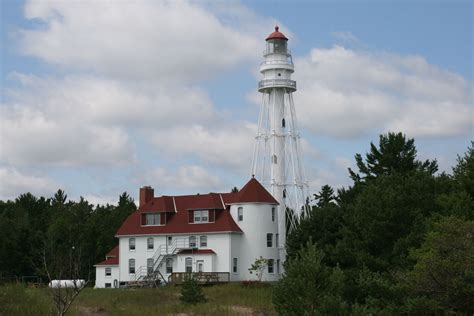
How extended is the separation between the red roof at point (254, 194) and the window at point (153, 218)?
7920mm

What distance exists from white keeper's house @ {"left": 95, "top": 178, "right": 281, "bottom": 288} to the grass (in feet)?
27.0

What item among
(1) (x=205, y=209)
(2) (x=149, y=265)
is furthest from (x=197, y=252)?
(2) (x=149, y=265)

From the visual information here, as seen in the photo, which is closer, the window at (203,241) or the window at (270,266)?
the window at (270,266)

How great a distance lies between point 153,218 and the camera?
231 ft

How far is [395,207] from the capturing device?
47594mm

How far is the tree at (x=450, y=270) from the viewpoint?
106 ft

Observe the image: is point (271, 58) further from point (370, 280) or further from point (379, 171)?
point (370, 280)

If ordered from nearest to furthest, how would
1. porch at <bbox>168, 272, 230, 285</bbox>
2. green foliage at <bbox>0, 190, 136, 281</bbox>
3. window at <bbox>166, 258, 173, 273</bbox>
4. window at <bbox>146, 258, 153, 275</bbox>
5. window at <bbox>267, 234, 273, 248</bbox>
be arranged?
porch at <bbox>168, 272, 230, 285</bbox>
window at <bbox>267, 234, 273, 248</bbox>
window at <bbox>166, 258, 173, 273</bbox>
window at <bbox>146, 258, 153, 275</bbox>
green foliage at <bbox>0, 190, 136, 281</bbox>

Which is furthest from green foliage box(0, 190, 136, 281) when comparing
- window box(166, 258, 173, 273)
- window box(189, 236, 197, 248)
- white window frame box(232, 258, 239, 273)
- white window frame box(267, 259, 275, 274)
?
white window frame box(267, 259, 275, 274)

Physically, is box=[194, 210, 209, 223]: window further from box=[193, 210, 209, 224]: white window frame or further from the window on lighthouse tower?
the window on lighthouse tower

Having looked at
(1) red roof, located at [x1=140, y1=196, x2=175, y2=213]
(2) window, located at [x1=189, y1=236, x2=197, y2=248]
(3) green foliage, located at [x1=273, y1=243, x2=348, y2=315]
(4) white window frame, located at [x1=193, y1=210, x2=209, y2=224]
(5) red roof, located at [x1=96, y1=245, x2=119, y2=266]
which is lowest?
(3) green foliage, located at [x1=273, y1=243, x2=348, y2=315]

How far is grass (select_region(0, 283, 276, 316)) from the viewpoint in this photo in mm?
38656

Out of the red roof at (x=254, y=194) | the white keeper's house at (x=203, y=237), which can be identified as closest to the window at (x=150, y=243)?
the white keeper's house at (x=203, y=237)

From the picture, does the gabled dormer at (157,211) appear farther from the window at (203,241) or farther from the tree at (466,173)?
the tree at (466,173)
